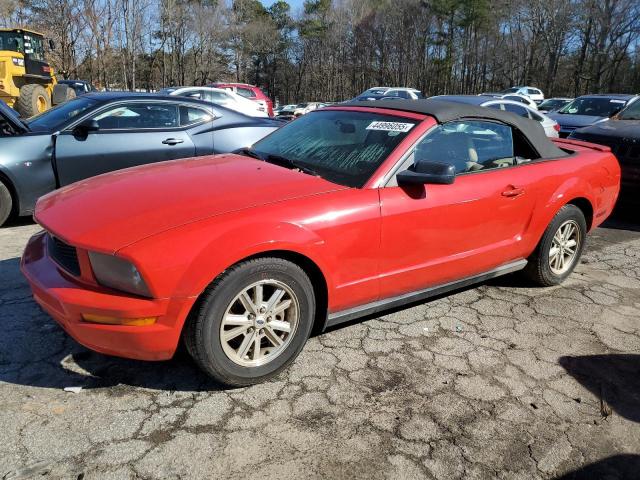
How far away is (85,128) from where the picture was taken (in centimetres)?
541

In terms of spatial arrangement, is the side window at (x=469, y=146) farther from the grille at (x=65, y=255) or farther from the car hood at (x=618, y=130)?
the car hood at (x=618, y=130)

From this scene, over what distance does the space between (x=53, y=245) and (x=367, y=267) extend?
5.73 feet

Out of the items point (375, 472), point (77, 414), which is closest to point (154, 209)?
point (77, 414)

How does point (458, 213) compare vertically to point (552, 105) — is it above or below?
below

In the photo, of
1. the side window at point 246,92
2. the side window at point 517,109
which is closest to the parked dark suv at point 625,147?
the side window at point 517,109

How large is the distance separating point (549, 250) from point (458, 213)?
4.14 ft

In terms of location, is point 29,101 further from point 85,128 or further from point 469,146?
point 469,146

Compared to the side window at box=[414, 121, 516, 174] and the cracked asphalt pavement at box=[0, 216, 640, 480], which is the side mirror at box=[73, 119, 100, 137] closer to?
the cracked asphalt pavement at box=[0, 216, 640, 480]

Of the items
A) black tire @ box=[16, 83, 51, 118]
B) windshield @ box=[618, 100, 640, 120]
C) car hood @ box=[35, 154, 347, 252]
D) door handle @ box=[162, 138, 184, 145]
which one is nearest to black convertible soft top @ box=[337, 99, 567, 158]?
car hood @ box=[35, 154, 347, 252]

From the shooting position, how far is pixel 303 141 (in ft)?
12.0

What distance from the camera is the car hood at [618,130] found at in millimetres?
6473

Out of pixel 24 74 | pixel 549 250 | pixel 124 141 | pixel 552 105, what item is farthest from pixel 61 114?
pixel 552 105

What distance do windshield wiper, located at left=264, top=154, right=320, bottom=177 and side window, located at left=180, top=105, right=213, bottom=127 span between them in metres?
2.96

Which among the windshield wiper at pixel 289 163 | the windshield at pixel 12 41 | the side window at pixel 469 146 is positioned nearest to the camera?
the windshield wiper at pixel 289 163
